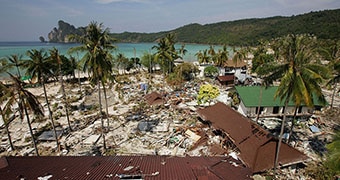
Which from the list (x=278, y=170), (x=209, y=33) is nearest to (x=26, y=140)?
(x=278, y=170)

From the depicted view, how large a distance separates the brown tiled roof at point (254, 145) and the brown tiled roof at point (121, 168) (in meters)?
3.43

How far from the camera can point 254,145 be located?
14836 mm

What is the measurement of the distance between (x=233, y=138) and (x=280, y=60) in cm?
771

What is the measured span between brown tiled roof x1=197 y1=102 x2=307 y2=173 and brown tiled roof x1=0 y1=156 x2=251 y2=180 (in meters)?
3.43

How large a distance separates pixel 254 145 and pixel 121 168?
34.4 feet

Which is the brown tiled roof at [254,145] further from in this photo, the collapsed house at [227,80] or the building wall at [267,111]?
the collapsed house at [227,80]

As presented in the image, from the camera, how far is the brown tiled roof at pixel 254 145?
13883mm

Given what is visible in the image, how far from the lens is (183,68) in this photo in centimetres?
4500

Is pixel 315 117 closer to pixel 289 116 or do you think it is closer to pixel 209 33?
pixel 289 116

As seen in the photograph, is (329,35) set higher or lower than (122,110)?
higher

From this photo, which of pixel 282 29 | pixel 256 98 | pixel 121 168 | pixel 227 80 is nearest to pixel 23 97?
pixel 121 168

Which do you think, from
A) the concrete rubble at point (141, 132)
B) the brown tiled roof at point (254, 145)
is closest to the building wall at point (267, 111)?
the concrete rubble at point (141, 132)

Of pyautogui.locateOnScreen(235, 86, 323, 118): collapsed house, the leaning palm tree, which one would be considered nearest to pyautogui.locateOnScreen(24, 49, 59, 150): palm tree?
the leaning palm tree

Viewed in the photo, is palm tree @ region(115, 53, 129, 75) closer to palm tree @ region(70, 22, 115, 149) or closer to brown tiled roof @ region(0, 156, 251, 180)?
palm tree @ region(70, 22, 115, 149)
